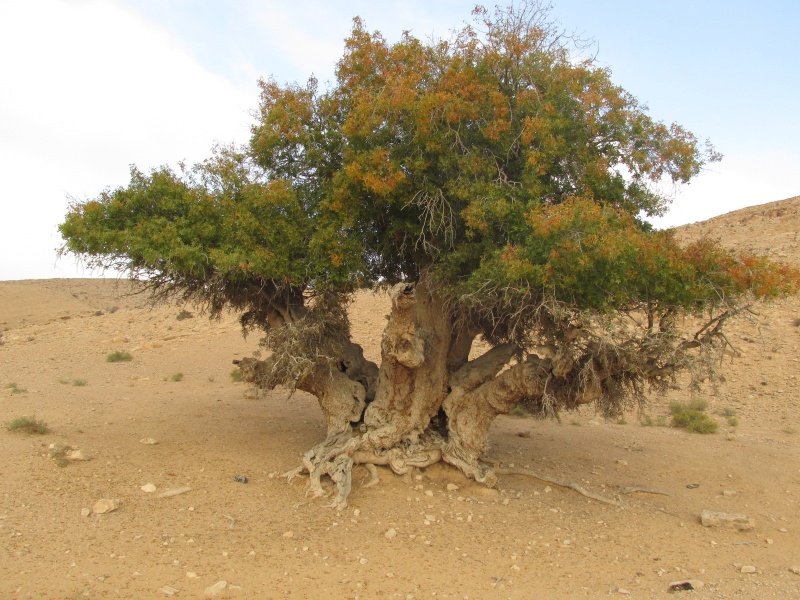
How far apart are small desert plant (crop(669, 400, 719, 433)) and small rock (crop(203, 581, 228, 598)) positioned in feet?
35.1

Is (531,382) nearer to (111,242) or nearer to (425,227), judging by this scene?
(425,227)

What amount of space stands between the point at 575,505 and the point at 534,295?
330cm

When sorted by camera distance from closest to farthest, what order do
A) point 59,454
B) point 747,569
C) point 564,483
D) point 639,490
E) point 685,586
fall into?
1. point 685,586
2. point 747,569
3. point 59,454
4. point 564,483
5. point 639,490

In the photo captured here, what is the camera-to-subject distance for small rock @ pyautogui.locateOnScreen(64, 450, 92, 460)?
929 cm

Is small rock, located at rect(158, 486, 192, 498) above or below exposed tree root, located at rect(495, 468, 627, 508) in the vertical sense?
above

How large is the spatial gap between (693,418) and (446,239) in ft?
29.3

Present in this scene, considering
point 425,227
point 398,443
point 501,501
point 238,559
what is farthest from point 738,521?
point 238,559

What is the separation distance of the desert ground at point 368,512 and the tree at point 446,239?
91 cm

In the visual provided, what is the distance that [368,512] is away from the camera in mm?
8227

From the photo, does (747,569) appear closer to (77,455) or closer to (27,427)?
(77,455)

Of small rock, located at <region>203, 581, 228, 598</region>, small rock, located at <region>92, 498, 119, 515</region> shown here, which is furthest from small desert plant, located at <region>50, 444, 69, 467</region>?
small rock, located at <region>203, 581, 228, 598</region>

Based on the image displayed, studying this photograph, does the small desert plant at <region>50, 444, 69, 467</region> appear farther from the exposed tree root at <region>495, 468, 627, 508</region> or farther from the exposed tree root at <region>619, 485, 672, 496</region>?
the exposed tree root at <region>619, 485, 672, 496</region>

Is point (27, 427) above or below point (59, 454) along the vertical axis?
above

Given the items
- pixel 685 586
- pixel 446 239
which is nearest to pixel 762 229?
pixel 446 239
